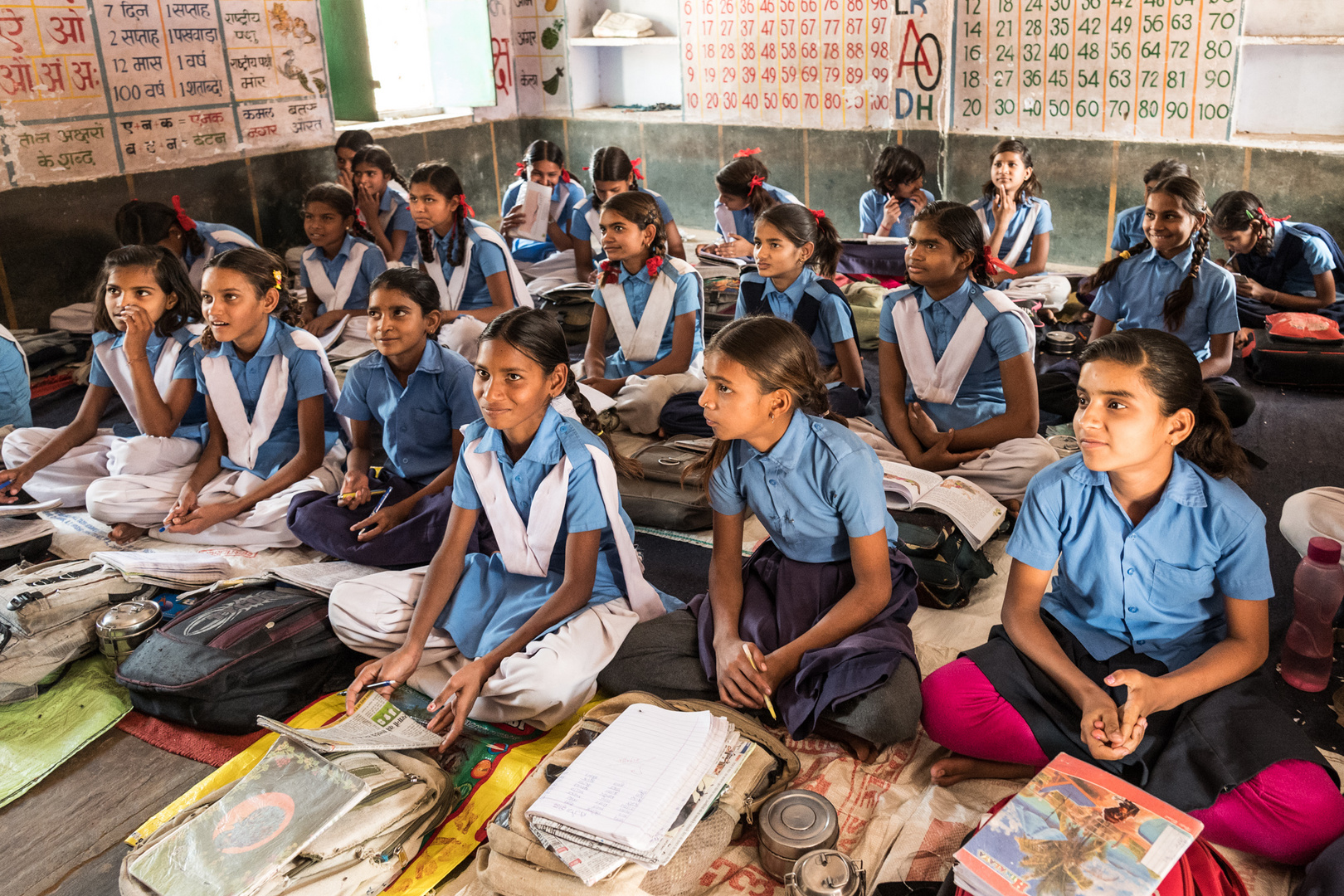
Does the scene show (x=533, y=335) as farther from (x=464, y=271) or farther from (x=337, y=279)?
(x=337, y=279)

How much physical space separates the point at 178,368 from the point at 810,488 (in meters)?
2.09

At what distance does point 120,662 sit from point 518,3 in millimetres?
6166

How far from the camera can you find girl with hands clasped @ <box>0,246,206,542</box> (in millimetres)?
3049

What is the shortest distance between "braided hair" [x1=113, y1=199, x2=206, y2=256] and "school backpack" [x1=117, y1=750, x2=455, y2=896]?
3010mm

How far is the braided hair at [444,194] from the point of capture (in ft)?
13.4

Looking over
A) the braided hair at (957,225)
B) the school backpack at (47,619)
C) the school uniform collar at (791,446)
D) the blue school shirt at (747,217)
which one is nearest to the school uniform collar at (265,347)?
the school backpack at (47,619)

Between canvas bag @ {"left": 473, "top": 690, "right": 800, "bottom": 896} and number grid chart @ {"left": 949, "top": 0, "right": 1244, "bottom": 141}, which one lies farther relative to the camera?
number grid chart @ {"left": 949, "top": 0, "right": 1244, "bottom": 141}

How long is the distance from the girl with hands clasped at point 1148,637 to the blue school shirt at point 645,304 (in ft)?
6.45

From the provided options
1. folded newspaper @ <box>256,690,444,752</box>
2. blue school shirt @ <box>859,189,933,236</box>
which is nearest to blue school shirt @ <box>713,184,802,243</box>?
blue school shirt @ <box>859,189,933,236</box>

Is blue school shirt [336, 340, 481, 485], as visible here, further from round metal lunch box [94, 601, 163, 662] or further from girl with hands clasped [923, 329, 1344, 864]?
girl with hands clasped [923, 329, 1344, 864]

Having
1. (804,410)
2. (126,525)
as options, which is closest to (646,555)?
(804,410)

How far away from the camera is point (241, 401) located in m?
3.00

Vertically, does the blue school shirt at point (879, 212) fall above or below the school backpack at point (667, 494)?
above

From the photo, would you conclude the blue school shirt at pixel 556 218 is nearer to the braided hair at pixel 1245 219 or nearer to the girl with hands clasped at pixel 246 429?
the girl with hands clasped at pixel 246 429
